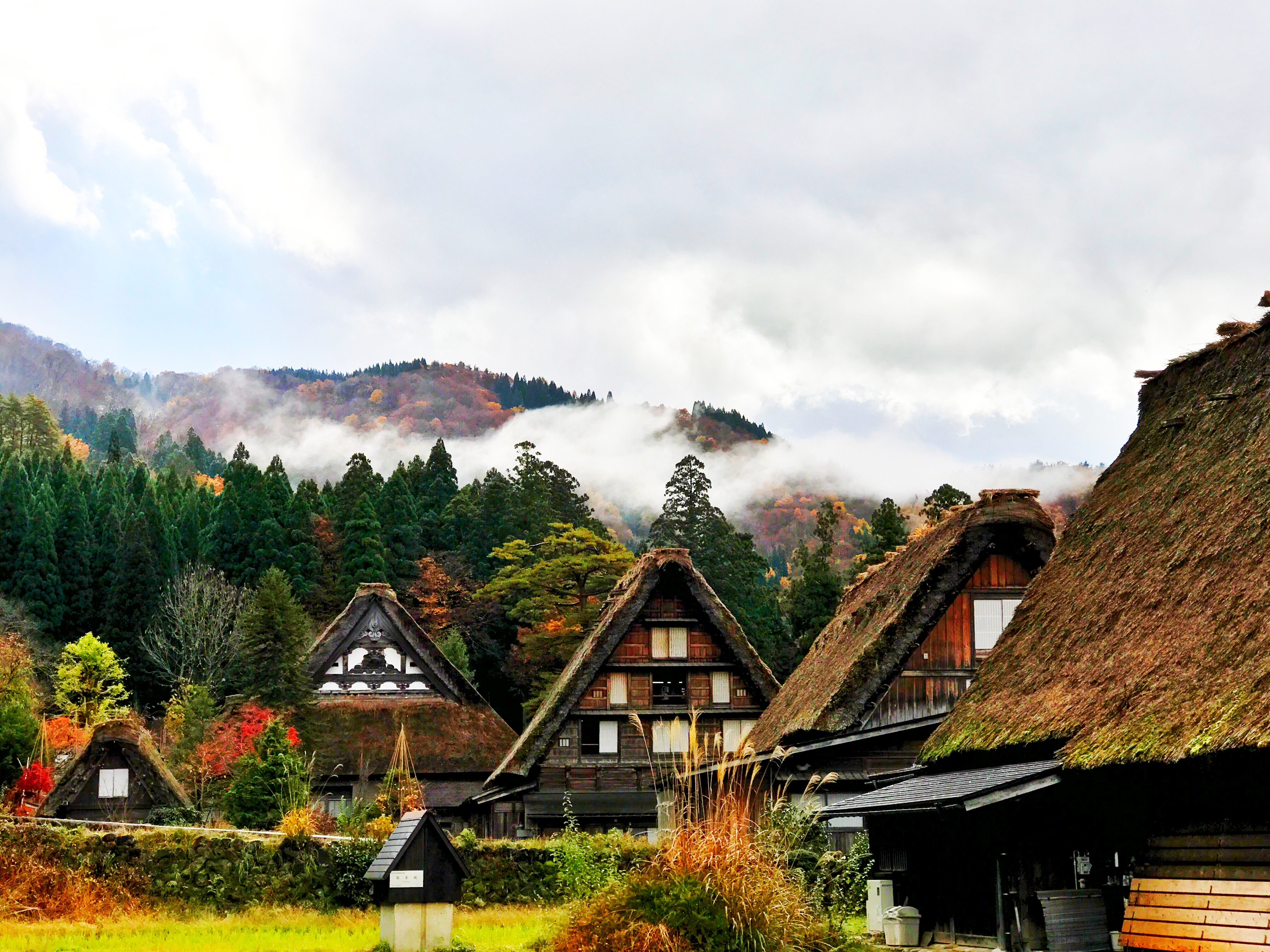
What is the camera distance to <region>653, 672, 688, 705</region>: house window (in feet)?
115

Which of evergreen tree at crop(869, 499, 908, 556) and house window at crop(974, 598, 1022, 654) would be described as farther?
evergreen tree at crop(869, 499, 908, 556)

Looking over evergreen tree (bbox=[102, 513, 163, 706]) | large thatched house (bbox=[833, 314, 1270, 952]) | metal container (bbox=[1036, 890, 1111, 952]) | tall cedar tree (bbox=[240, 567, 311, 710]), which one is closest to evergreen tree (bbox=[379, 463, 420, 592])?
evergreen tree (bbox=[102, 513, 163, 706])

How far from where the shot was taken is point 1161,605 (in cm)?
1622

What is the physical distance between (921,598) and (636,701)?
10.8 metres

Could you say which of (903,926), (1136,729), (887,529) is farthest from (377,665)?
(1136,729)

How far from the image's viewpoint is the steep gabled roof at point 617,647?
33656mm

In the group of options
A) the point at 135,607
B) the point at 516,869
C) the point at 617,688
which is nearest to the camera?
the point at 516,869

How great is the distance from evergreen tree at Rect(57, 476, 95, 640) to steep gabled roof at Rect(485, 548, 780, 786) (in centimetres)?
3840

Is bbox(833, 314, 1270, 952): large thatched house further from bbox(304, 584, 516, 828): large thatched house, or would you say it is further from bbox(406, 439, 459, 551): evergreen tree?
bbox(406, 439, 459, 551): evergreen tree

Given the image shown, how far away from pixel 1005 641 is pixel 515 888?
8766 mm

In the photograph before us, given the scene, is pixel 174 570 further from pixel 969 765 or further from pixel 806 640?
pixel 969 765

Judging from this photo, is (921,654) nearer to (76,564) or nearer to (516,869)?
(516,869)

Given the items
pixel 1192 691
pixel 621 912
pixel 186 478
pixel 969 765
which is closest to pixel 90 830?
pixel 621 912

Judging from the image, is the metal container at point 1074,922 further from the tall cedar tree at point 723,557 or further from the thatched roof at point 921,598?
the tall cedar tree at point 723,557
